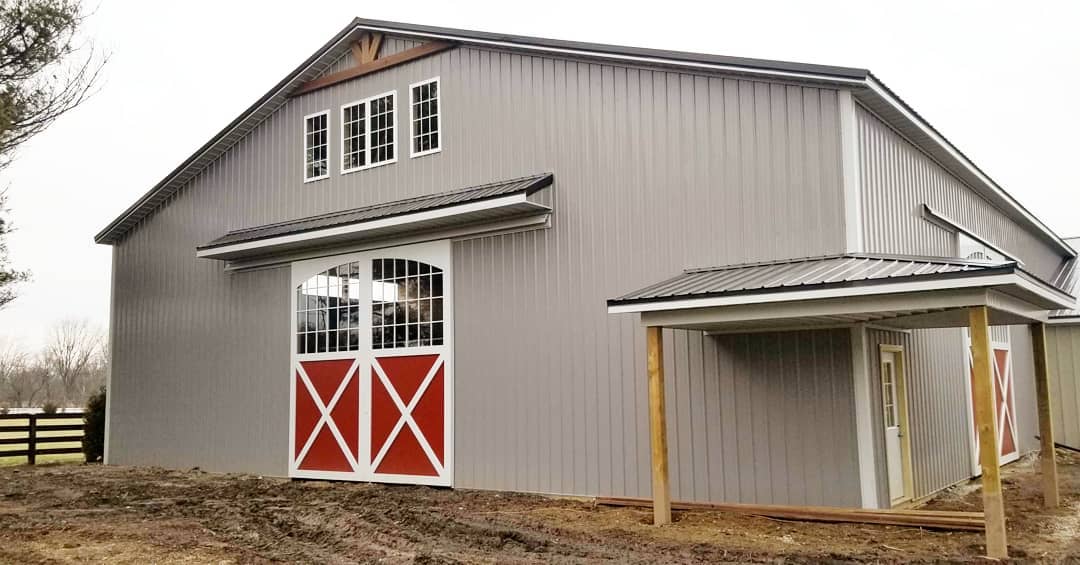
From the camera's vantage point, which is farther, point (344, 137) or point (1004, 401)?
point (1004, 401)

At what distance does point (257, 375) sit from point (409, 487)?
3682 millimetres

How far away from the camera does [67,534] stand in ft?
29.2

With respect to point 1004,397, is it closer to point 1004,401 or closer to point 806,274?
point 1004,401

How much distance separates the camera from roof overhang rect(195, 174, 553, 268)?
11.4m

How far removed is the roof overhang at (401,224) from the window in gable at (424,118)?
31.7 inches

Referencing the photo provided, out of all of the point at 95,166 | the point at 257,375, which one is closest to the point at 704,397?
the point at 257,375

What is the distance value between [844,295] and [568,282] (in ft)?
13.8

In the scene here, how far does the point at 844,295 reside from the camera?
770cm

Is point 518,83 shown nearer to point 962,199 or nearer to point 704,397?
point 704,397

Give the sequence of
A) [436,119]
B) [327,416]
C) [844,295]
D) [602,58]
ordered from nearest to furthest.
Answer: [844,295], [602,58], [436,119], [327,416]

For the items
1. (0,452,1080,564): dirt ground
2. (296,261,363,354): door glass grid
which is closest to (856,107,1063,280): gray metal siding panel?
(0,452,1080,564): dirt ground

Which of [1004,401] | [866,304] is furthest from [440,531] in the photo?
[1004,401]

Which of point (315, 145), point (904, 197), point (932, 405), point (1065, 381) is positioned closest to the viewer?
point (904, 197)

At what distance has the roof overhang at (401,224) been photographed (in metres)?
11.4
